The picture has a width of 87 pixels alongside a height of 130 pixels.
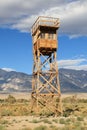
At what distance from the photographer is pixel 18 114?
40719 mm

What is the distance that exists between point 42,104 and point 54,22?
1005 centimetres

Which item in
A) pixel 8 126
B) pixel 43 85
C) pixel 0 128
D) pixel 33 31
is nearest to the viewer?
pixel 0 128

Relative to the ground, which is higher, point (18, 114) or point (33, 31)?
point (33, 31)

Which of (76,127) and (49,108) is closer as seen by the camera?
(76,127)

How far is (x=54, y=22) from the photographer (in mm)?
40531

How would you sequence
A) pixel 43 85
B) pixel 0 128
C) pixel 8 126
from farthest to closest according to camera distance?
pixel 43 85, pixel 8 126, pixel 0 128

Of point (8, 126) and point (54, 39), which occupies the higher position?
point (54, 39)

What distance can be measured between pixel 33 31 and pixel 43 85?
7.54 metres

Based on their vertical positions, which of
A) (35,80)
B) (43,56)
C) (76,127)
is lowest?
(76,127)

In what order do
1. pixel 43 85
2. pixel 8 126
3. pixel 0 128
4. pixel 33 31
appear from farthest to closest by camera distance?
pixel 33 31 < pixel 43 85 < pixel 8 126 < pixel 0 128

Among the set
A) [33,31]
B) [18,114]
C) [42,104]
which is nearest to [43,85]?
[42,104]

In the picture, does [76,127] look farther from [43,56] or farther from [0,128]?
[43,56]

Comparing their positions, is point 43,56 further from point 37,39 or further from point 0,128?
point 0,128

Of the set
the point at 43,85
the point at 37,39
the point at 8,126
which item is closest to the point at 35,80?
the point at 43,85
